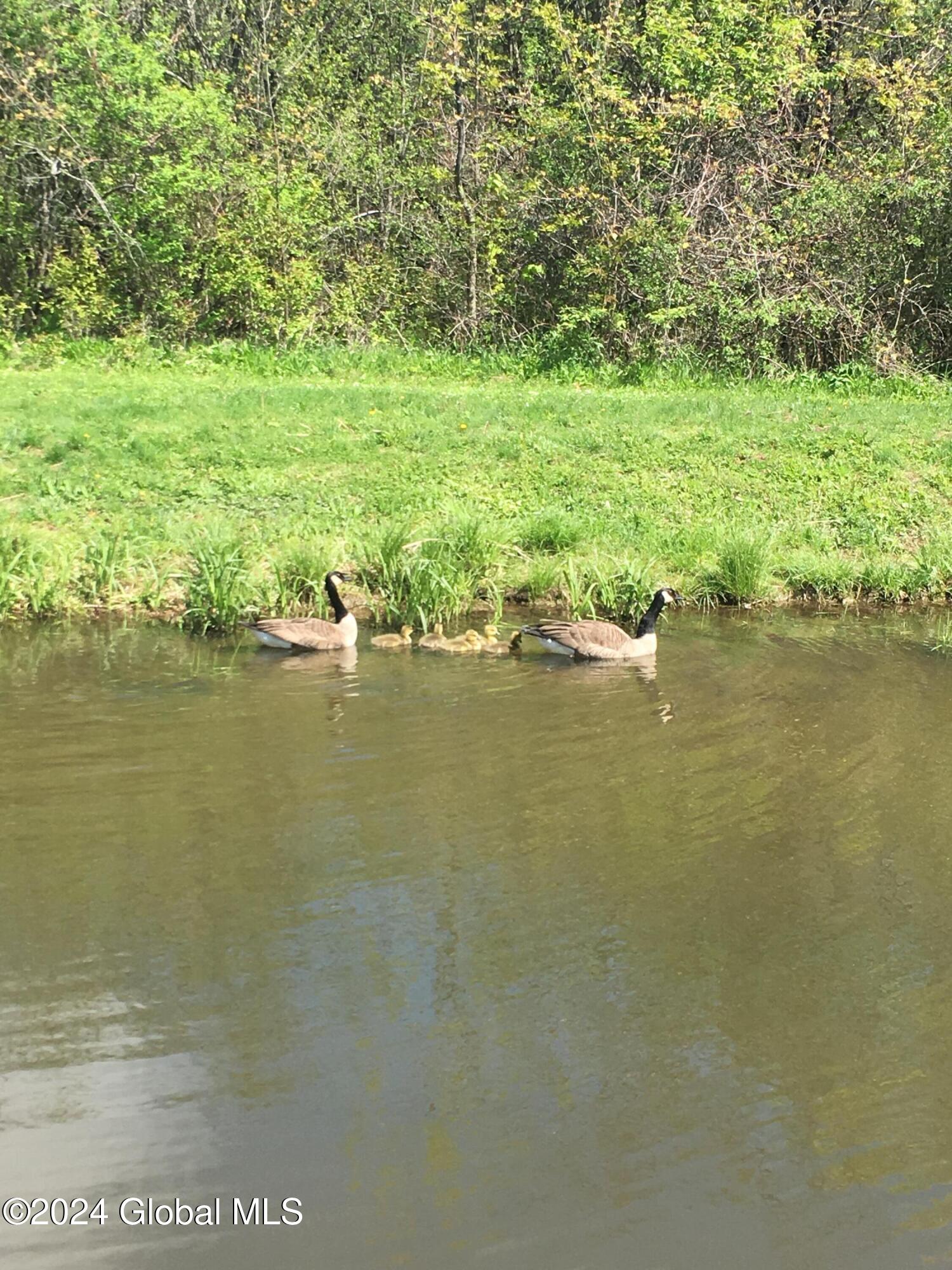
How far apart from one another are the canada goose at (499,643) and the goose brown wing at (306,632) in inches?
52.6

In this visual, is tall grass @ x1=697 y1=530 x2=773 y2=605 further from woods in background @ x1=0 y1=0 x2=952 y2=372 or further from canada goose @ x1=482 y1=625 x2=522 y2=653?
woods in background @ x1=0 y1=0 x2=952 y2=372

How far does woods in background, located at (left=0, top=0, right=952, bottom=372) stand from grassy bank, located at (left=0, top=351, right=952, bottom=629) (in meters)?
4.35

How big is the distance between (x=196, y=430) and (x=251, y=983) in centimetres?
1109

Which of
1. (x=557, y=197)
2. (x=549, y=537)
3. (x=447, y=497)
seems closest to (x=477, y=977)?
(x=549, y=537)

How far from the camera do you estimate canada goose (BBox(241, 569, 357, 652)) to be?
1170 centimetres

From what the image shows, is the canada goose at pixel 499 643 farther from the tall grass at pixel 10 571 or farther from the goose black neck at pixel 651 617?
the tall grass at pixel 10 571

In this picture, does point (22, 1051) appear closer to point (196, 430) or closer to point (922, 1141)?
point (922, 1141)

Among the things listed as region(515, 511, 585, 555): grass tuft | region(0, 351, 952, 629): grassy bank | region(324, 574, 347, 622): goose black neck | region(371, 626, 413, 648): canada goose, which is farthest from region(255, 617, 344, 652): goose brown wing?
region(515, 511, 585, 555): grass tuft

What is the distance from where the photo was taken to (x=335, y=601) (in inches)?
480

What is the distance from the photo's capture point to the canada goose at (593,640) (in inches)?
460

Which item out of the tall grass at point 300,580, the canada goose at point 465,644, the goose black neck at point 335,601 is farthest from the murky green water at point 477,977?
the tall grass at point 300,580

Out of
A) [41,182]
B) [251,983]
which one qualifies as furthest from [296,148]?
[251,983]

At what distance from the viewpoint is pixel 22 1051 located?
5453mm

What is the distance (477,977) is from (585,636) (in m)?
5.82
